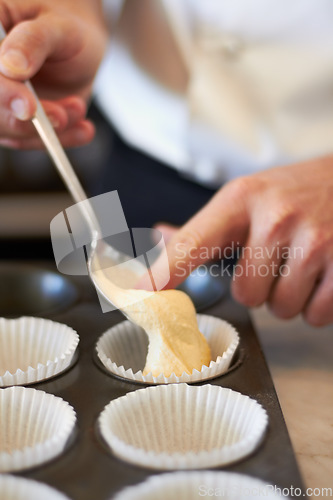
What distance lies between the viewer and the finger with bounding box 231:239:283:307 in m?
1.07

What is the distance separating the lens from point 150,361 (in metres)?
0.96

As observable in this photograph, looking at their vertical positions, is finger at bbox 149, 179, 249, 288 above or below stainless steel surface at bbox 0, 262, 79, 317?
above

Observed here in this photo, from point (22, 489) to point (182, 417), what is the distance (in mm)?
259

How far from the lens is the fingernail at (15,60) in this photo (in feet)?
3.36

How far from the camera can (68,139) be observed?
1369 millimetres

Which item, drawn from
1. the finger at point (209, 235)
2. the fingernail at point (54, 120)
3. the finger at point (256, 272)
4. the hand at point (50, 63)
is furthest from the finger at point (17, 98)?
the finger at point (256, 272)

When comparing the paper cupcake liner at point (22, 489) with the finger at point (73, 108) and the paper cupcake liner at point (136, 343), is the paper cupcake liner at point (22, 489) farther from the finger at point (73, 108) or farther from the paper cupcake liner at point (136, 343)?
the finger at point (73, 108)

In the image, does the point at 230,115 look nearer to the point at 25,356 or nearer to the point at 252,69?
the point at 252,69

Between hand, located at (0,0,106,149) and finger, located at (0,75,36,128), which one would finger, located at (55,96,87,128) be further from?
finger, located at (0,75,36,128)

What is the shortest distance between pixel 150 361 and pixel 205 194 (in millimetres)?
703

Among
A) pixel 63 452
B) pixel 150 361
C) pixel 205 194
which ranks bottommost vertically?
pixel 205 194

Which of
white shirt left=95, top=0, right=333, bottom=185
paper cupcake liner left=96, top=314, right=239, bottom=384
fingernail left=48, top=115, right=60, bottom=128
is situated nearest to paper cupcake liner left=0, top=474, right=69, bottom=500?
paper cupcake liner left=96, top=314, right=239, bottom=384

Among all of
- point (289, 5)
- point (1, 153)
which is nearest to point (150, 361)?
point (289, 5)

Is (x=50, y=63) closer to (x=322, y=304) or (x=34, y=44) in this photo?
(x=34, y=44)
